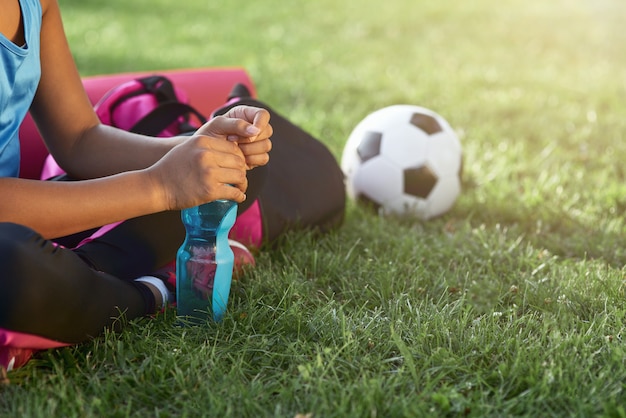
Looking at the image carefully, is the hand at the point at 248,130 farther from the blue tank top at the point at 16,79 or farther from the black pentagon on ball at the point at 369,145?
the black pentagon on ball at the point at 369,145

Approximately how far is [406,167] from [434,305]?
95 cm

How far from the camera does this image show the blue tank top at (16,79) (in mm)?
1765

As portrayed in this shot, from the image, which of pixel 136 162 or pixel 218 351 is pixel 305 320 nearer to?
pixel 218 351

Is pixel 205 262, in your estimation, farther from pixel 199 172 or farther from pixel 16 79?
pixel 16 79

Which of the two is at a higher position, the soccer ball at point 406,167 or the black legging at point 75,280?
the black legging at point 75,280

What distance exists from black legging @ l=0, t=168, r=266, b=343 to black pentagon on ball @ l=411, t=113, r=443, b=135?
1163 millimetres

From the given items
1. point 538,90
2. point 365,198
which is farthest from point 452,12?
point 365,198

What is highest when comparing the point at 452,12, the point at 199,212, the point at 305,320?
the point at 199,212

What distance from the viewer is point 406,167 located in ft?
9.13

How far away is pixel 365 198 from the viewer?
2838 millimetres

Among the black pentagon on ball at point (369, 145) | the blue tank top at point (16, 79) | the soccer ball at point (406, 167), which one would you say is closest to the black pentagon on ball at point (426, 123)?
the soccer ball at point (406, 167)

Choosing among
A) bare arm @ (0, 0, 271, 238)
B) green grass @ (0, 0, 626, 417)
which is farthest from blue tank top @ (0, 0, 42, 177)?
green grass @ (0, 0, 626, 417)

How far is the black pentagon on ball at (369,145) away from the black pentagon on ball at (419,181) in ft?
0.45

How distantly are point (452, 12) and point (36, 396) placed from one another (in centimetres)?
721
